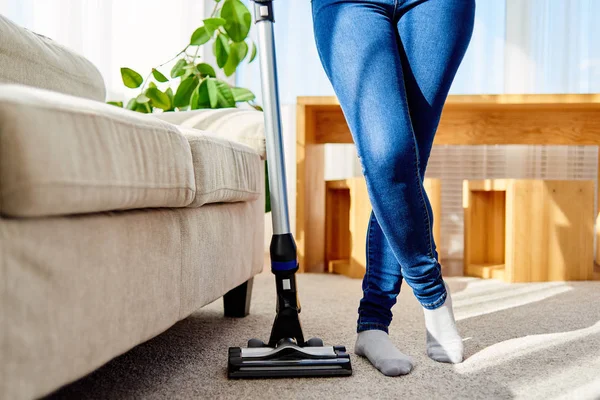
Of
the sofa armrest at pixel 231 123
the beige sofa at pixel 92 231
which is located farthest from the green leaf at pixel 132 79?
the beige sofa at pixel 92 231

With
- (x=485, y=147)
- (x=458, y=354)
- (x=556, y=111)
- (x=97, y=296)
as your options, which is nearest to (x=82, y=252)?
(x=97, y=296)

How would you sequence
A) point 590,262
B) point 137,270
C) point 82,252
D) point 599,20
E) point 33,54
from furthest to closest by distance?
point 599,20, point 590,262, point 33,54, point 137,270, point 82,252

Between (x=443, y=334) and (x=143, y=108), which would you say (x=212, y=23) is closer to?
(x=143, y=108)

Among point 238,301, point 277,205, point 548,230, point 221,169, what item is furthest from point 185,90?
point 548,230

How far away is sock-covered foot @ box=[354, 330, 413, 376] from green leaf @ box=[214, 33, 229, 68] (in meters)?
1.49

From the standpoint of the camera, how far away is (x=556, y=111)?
277 cm

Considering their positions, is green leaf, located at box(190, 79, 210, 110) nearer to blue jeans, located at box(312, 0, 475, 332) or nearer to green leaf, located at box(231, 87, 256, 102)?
green leaf, located at box(231, 87, 256, 102)

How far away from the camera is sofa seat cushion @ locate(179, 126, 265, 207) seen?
1.04m

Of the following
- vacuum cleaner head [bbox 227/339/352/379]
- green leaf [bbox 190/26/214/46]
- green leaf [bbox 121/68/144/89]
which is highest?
green leaf [bbox 190/26/214/46]

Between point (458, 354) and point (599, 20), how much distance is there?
258 centimetres

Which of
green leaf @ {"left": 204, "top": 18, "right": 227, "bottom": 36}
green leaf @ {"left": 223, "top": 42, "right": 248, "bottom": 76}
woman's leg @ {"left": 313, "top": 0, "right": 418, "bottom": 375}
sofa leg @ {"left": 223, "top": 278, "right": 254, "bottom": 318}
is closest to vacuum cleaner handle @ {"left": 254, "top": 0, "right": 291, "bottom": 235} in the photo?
woman's leg @ {"left": 313, "top": 0, "right": 418, "bottom": 375}

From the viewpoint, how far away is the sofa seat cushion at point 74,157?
1.82 ft

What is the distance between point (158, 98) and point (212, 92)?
0.92 ft

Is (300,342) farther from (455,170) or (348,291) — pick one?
(455,170)
